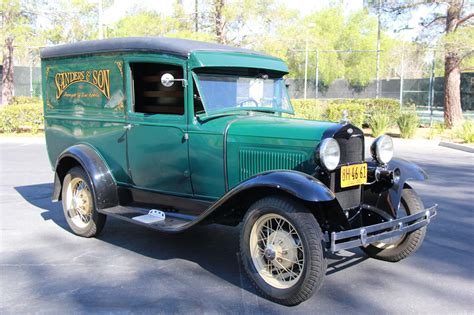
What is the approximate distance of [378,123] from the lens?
623 inches

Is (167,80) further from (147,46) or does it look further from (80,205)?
(80,205)

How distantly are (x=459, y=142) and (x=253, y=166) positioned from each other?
12.0 m

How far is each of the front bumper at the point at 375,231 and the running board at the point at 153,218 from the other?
4.84 ft

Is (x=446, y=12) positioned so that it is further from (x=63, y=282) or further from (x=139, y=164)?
(x=63, y=282)

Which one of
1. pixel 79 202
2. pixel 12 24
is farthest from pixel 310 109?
pixel 79 202

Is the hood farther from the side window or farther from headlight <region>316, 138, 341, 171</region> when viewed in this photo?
the side window

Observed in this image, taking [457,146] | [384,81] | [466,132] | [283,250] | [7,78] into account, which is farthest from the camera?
[384,81]

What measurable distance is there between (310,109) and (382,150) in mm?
13064

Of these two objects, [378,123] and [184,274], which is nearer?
[184,274]

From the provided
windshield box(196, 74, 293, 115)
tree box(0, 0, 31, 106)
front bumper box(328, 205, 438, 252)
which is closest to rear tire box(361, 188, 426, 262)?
front bumper box(328, 205, 438, 252)

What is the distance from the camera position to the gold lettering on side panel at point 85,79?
541cm

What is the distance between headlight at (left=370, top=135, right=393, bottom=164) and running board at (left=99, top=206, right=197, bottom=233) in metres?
1.83

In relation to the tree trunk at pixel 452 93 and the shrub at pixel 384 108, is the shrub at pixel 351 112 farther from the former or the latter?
the tree trunk at pixel 452 93

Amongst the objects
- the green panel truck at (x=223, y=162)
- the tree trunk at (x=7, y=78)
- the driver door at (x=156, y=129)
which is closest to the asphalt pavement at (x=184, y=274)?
the green panel truck at (x=223, y=162)
